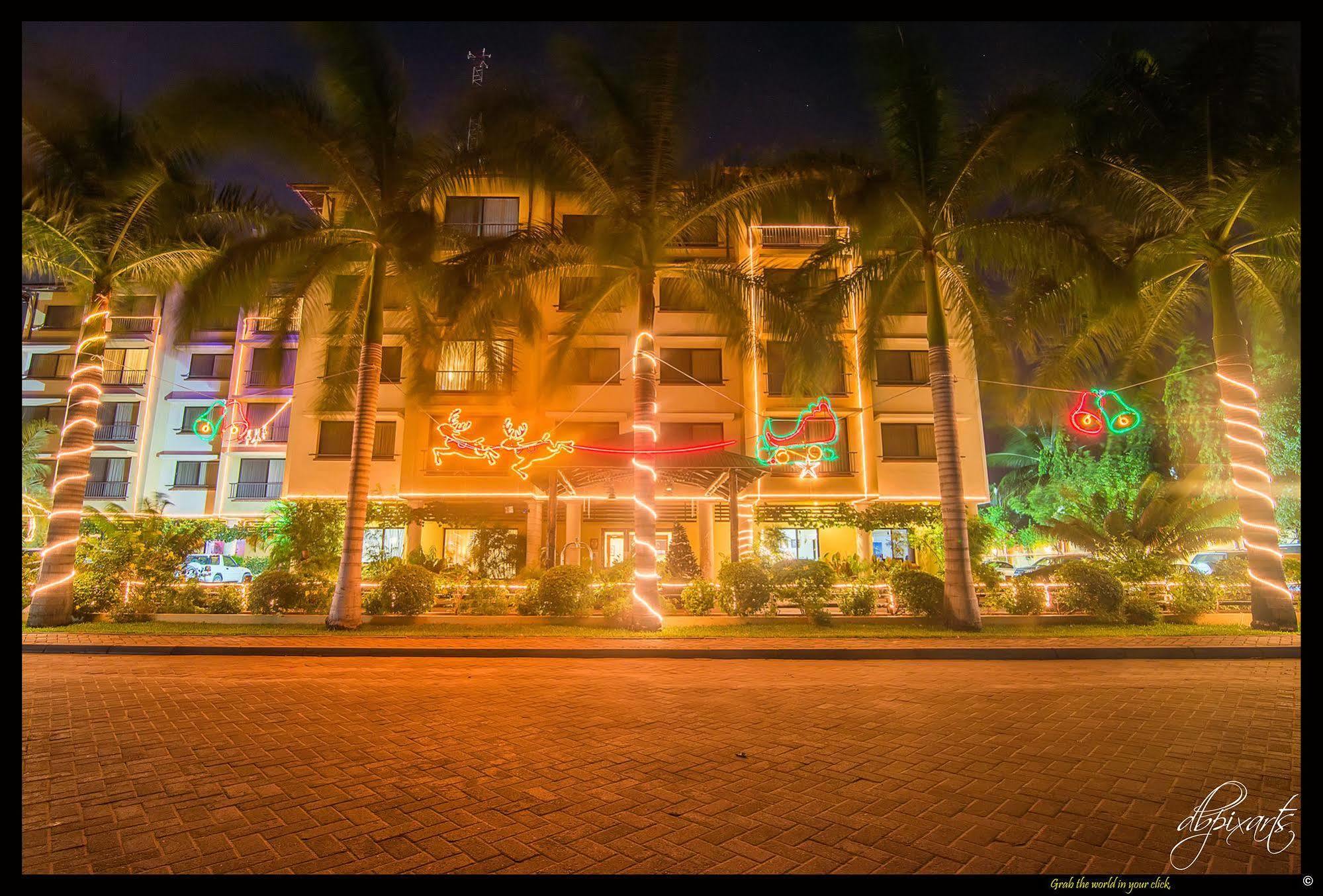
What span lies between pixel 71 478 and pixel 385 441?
41.0 feet

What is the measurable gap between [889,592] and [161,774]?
44.7 ft

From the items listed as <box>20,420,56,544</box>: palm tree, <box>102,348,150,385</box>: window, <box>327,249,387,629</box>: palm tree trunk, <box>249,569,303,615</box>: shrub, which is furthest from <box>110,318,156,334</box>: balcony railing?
<box>327,249,387,629</box>: palm tree trunk

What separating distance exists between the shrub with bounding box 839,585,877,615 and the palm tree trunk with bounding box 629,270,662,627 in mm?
4546

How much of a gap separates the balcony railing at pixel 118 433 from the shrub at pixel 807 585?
35.8 m

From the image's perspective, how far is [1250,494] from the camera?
12.9 m

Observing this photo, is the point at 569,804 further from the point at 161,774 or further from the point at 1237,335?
the point at 1237,335

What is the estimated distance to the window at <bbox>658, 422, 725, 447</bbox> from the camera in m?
26.1

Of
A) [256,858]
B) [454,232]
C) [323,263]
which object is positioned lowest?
[256,858]

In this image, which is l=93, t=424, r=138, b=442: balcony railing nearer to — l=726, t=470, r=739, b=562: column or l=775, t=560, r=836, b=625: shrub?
l=726, t=470, r=739, b=562: column

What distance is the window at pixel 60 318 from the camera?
→ 116ft

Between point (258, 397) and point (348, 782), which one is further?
point (258, 397)

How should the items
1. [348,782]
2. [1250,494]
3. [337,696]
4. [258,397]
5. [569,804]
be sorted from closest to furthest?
[569,804] → [348,782] → [337,696] → [1250,494] → [258,397]

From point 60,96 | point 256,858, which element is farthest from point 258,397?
point 256,858

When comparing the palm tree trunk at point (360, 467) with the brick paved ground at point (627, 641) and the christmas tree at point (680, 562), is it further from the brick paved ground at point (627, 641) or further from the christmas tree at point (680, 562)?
the christmas tree at point (680, 562)
